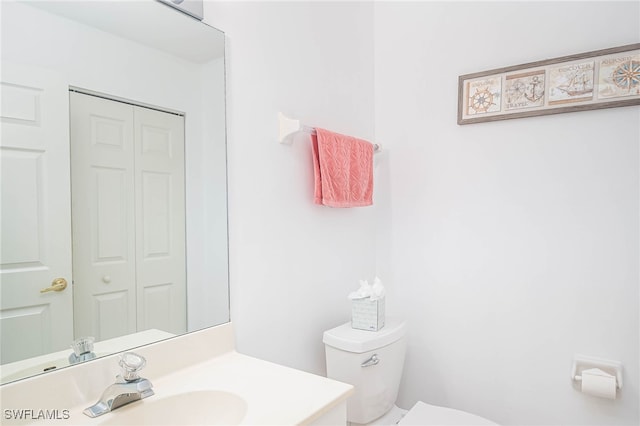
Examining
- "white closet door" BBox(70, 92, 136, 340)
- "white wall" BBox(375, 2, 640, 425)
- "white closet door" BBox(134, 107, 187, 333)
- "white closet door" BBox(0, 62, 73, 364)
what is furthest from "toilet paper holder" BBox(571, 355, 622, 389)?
"white closet door" BBox(0, 62, 73, 364)

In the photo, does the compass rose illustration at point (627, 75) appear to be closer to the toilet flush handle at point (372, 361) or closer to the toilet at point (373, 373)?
the toilet at point (373, 373)

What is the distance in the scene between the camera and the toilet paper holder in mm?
1522

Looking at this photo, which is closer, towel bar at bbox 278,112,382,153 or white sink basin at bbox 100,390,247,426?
white sink basin at bbox 100,390,247,426

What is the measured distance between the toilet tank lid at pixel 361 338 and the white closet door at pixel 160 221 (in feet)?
1.95

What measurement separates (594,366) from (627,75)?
1.14m

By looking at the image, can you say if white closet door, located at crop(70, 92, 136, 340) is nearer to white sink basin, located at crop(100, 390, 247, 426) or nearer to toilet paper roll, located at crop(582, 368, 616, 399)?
white sink basin, located at crop(100, 390, 247, 426)

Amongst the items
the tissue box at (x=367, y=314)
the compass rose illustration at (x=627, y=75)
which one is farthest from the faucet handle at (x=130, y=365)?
the compass rose illustration at (x=627, y=75)

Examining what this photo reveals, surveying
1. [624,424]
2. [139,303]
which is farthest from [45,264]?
[624,424]

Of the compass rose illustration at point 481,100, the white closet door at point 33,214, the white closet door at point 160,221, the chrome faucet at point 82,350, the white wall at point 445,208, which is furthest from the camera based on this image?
the compass rose illustration at point 481,100

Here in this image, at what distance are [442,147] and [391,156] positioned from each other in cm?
27

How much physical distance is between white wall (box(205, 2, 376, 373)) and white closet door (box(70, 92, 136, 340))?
1.09 feet

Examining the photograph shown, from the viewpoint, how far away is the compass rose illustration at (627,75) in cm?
151

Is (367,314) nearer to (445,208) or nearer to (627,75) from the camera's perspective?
(445,208)

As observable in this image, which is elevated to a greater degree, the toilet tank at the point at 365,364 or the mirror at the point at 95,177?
the mirror at the point at 95,177
